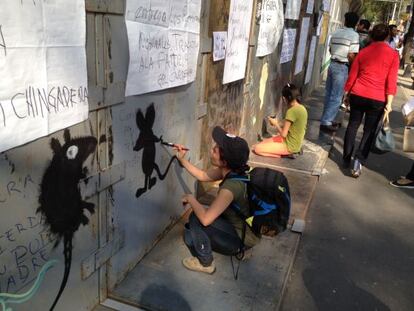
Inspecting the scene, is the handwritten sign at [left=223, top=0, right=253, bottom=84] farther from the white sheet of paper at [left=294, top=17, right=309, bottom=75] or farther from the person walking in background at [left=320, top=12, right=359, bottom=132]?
the white sheet of paper at [left=294, top=17, right=309, bottom=75]

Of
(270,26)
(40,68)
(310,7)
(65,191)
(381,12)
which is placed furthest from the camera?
(381,12)

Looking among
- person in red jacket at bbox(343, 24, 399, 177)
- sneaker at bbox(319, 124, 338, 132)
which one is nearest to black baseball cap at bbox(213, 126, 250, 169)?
person in red jacket at bbox(343, 24, 399, 177)

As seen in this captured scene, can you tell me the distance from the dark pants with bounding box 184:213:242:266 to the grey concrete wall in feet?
1.23

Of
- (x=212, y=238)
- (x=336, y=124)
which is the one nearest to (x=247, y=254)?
(x=212, y=238)

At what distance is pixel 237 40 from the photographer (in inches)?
175

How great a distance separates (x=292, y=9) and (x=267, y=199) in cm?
470

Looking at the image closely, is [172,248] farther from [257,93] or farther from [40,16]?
[257,93]

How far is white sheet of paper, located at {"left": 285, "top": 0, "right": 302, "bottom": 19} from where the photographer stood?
6383mm

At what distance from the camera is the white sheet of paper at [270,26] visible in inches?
210

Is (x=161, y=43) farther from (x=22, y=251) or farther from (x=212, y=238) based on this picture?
(x=22, y=251)

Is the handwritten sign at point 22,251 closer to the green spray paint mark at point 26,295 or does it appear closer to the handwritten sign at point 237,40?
the green spray paint mark at point 26,295

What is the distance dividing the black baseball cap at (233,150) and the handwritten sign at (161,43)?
555 mm

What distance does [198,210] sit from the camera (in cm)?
287

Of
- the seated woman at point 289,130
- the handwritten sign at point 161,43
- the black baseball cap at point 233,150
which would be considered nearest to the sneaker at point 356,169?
the seated woman at point 289,130
